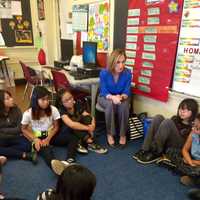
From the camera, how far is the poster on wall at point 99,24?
3358mm

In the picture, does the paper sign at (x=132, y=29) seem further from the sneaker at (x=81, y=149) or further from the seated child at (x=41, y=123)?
the sneaker at (x=81, y=149)

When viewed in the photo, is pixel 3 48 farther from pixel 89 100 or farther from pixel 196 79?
pixel 196 79

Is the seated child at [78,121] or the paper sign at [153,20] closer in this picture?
the seated child at [78,121]

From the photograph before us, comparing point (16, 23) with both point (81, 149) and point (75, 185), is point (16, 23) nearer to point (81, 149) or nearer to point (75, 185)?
point (81, 149)

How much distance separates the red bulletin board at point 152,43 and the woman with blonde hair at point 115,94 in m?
0.27

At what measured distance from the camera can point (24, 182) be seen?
6.51 feet

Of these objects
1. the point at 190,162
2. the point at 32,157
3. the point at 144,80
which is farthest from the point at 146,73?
the point at 32,157

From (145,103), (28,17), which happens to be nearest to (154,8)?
(145,103)

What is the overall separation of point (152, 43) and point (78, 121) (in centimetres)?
122

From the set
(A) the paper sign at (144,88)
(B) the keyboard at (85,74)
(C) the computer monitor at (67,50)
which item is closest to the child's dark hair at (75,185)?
(A) the paper sign at (144,88)

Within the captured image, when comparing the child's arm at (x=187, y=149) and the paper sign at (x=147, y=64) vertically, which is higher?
the paper sign at (x=147, y=64)

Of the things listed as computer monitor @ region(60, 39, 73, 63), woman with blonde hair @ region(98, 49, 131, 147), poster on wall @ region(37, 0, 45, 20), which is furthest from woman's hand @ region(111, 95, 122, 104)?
poster on wall @ region(37, 0, 45, 20)

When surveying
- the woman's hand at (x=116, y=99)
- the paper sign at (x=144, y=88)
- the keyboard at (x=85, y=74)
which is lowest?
the woman's hand at (x=116, y=99)

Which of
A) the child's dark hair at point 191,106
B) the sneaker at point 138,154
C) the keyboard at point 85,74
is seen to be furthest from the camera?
the keyboard at point 85,74
